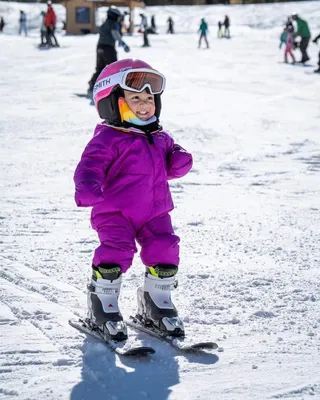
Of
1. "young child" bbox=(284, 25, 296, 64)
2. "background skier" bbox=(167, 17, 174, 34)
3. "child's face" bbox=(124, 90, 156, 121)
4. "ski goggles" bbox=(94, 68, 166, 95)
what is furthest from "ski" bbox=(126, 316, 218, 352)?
"background skier" bbox=(167, 17, 174, 34)

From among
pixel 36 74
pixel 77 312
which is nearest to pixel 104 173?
pixel 77 312

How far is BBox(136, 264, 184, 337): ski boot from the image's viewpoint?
3061 millimetres

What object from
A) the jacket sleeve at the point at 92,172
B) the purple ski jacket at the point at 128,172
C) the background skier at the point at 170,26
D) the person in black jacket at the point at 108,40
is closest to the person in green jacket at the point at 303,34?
the person in black jacket at the point at 108,40

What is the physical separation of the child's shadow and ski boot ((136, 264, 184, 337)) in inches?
8.4

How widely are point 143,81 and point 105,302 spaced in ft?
3.42

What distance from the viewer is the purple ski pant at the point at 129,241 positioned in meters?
2.98

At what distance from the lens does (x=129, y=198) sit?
119 inches

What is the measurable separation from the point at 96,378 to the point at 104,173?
0.94 m

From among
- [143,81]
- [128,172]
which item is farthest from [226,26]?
[128,172]

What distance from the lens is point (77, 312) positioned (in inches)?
130

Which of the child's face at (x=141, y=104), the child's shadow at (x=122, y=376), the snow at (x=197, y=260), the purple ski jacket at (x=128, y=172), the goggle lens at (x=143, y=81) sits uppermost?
the goggle lens at (x=143, y=81)

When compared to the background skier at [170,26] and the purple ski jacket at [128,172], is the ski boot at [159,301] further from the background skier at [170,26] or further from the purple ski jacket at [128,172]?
the background skier at [170,26]

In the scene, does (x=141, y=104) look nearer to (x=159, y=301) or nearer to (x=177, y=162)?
(x=177, y=162)

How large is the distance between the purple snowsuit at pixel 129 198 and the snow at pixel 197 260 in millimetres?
398
